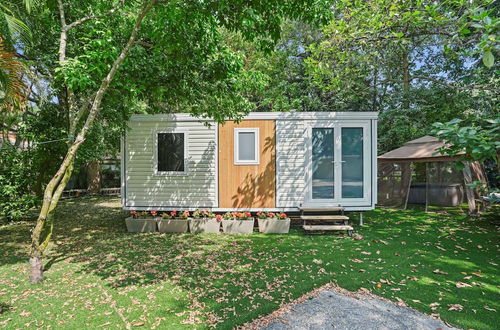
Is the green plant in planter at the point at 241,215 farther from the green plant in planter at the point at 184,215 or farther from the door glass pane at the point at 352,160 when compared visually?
the door glass pane at the point at 352,160

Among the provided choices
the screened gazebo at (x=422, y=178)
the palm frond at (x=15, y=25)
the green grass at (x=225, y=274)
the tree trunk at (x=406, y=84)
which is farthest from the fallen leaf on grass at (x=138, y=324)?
the tree trunk at (x=406, y=84)

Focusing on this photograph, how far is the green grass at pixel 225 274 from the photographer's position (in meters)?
2.93

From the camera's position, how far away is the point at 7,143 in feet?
24.4

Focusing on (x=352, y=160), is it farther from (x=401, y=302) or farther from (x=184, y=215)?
(x=184, y=215)

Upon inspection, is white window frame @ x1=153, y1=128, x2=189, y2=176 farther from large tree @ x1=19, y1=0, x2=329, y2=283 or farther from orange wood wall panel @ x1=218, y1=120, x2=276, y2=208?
orange wood wall panel @ x1=218, y1=120, x2=276, y2=208

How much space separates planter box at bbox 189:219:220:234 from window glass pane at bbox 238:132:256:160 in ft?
5.90

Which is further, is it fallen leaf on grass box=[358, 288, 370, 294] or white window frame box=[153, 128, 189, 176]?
white window frame box=[153, 128, 189, 176]

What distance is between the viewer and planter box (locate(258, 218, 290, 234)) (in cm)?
652

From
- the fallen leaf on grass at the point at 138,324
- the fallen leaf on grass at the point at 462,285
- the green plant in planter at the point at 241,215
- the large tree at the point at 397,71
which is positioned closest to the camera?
the fallen leaf on grass at the point at 138,324

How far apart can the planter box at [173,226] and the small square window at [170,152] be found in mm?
1311

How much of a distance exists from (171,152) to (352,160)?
473 cm

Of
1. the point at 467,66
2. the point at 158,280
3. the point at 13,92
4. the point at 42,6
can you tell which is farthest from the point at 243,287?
the point at 467,66

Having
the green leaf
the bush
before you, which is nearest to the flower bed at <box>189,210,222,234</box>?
the bush

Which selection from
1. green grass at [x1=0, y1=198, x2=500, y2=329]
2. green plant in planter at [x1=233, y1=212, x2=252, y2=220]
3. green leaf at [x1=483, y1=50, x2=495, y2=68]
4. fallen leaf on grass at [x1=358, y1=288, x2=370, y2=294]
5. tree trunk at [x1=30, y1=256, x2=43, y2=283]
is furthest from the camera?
green plant in planter at [x1=233, y1=212, x2=252, y2=220]
